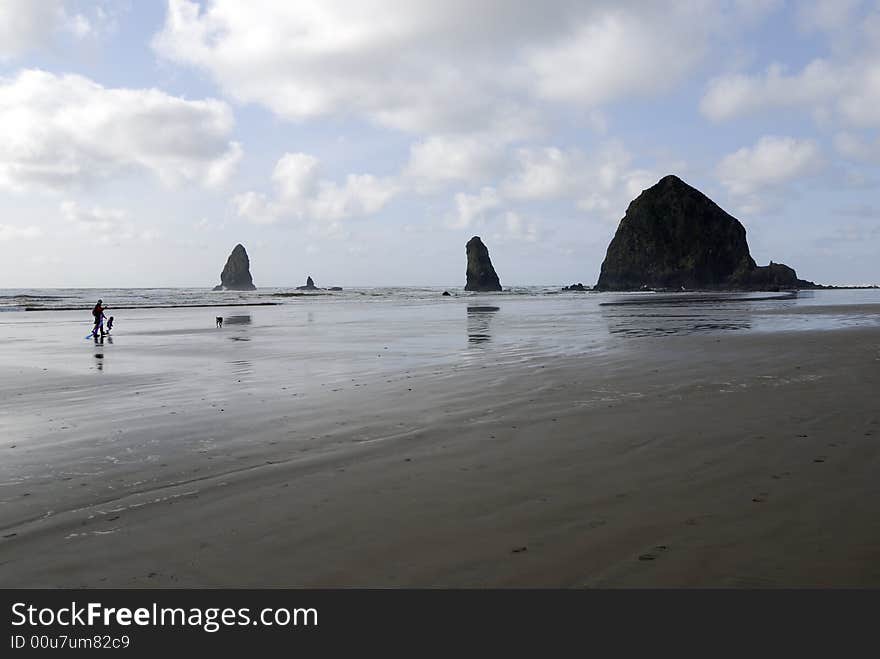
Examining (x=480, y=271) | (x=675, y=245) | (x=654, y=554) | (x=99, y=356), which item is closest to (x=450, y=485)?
(x=654, y=554)

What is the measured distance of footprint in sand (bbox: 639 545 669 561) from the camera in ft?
14.0

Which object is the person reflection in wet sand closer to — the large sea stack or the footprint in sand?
the footprint in sand

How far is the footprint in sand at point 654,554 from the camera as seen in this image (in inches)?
168

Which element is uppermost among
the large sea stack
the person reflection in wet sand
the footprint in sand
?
the large sea stack

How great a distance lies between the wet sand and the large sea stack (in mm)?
172010

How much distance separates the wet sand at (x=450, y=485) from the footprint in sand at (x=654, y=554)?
17 mm

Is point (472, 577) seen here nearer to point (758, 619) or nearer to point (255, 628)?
point (255, 628)

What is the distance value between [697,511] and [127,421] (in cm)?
867

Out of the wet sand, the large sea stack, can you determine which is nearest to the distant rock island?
the large sea stack

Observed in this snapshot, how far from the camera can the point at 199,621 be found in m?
3.81

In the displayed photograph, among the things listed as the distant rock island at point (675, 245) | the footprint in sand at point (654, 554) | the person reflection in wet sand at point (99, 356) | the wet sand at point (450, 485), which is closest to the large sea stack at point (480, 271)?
the distant rock island at point (675, 245)

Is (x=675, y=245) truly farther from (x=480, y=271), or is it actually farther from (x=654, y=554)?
(x=654, y=554)

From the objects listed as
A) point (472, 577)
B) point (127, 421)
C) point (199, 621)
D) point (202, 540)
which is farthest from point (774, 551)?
point (127, 421)

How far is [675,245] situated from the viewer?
183750mm
